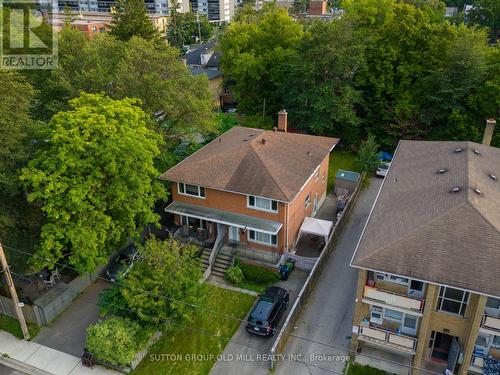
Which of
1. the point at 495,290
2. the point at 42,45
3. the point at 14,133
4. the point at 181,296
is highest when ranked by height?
the point at 42,45

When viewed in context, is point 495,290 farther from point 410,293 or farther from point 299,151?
point 299,151

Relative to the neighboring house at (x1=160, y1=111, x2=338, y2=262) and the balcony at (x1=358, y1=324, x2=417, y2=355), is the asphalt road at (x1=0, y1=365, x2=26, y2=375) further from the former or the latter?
the balcony at (x1=358, y1=324, x2=417, y2=355)

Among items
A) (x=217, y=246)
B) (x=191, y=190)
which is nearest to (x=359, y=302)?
(x=217, y=246)

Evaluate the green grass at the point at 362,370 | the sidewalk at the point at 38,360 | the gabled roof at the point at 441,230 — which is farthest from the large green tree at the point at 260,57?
the sidewalk at the point at 38,360

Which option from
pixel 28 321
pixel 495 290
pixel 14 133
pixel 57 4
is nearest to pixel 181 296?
pixel 28 321

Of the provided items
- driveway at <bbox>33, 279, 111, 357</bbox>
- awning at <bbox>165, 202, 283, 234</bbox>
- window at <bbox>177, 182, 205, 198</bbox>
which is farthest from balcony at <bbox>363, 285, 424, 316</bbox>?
driveway at <bbox>33, 279, 111, 357</bbox>

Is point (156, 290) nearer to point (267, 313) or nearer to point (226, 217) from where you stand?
point (267, 313)
